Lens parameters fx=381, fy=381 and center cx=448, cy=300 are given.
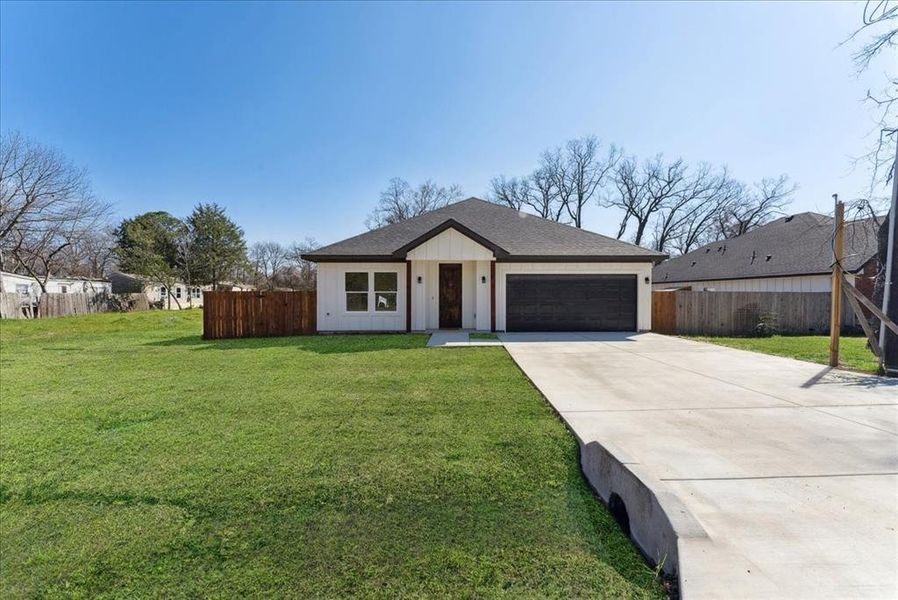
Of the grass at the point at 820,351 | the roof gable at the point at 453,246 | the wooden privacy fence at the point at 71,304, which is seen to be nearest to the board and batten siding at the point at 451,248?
the roof gable at the point at 453,246

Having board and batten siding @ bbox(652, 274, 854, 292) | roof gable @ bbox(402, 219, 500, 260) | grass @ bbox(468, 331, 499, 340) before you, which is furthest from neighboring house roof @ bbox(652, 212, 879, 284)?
grass @ bbox(468, 331, 499, 340)

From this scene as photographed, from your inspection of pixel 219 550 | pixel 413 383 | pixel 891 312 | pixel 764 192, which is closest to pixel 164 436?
pixel 219 550

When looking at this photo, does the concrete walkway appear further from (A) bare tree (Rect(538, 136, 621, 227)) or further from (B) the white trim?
(A) bare tree (Rect(538, 136, 621, 227))

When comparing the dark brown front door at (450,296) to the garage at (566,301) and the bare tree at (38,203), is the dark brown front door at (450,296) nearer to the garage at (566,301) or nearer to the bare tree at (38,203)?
the garage at (566,301)

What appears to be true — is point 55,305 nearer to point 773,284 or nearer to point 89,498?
point 89,498

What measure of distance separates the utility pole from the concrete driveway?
79 cm

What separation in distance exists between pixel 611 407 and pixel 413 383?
9.92ft

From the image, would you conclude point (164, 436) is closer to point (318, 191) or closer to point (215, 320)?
point (215, 320)

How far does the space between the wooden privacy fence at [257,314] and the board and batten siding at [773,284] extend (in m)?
20.5

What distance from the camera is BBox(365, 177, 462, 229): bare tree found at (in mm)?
37562

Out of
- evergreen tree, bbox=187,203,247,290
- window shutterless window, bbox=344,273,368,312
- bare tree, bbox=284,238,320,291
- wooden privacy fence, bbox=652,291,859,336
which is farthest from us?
bare tree, bbox=284,238,320,291

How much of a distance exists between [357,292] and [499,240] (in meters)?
5.40

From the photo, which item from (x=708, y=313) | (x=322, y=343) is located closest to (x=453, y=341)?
(x=322, y=343)

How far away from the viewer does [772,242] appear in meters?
20.2
